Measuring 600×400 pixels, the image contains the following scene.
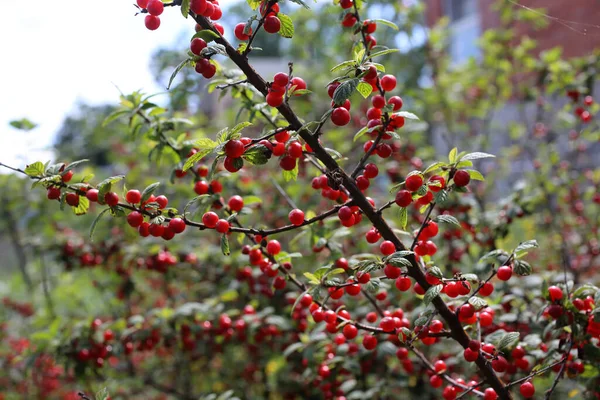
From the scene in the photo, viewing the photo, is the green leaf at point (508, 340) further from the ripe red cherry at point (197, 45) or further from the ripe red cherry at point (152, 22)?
the ripe red cherry at point (152, 22)

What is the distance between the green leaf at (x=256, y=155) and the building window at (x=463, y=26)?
987 centimetres

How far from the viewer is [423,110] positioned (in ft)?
14.4

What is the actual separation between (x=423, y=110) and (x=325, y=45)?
2988 millimetres

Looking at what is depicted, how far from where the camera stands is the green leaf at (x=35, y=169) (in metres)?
1.34

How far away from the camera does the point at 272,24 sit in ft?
4.06

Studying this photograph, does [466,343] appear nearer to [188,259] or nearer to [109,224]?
[188,259]

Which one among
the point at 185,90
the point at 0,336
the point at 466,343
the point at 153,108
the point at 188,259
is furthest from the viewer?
the point at 0,336

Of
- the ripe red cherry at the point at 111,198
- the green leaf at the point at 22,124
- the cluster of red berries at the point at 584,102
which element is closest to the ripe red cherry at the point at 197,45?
the ripe red cherry at the point at 111,198

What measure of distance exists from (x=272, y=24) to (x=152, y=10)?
1.03 ft

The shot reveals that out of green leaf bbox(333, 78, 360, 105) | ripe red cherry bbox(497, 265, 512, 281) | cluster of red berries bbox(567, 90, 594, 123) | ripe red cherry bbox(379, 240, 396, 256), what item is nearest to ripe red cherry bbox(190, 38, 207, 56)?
green leaf bbox(333, 78, 360, 105)

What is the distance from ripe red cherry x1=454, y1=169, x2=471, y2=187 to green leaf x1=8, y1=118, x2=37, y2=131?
2.12 m

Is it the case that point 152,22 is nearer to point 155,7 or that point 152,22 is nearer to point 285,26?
point 155,7

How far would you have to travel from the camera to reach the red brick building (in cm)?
565

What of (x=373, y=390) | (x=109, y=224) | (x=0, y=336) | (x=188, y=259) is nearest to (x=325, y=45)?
(x=109, y=224)
